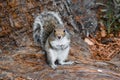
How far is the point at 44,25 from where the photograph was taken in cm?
516

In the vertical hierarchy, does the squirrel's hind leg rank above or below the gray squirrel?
below

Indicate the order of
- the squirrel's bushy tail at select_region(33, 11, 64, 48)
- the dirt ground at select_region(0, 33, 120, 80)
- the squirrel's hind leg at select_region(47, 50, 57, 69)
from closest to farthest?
the dirt ground at select_region(0, 33, 120, 80) < the squirrel's hind leg at select_region(47, 50, 57, 69) < the squirrel's bushy tail at select_region(33, 11, 64, 48)

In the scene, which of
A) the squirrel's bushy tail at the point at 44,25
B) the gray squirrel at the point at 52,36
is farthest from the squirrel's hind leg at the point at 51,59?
the squirrel's bushy tail at the point at 44,25

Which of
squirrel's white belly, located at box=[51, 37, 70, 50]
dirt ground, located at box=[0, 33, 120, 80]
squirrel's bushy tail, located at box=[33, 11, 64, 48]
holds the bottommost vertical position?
dirt ground, located at box=[0, 33, 120, 80]

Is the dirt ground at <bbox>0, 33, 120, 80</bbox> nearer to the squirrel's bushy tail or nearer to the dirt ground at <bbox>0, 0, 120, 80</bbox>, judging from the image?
the dirt ground at <bbox>0, 0, 120, 80</bbox>

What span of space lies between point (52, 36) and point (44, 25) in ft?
1.03

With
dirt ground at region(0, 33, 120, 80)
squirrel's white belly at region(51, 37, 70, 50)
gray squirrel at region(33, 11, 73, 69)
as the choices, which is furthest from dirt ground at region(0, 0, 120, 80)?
squirrel's white belly at region(51, 37, 70, 50)

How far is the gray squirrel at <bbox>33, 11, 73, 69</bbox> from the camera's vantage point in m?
4.84

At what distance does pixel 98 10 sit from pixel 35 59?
4.68 ft

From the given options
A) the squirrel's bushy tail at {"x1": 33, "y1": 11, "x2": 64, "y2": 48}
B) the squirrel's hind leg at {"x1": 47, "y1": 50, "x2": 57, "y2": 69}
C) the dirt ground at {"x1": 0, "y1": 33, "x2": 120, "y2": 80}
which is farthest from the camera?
the squirrel's bushy tail at {"x1": 33, "y1": 11, "x2": 64, "y2": 48}

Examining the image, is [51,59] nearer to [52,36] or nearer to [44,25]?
[52,36]

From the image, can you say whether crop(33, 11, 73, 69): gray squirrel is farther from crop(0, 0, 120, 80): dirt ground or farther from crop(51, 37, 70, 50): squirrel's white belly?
crop(0, 0, 120, 80): dirt ground

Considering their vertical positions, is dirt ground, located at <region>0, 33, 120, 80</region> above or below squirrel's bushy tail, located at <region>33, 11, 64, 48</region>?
below

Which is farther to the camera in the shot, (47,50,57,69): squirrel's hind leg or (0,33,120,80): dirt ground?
(47,50,57,69): squirrel's hind leg
